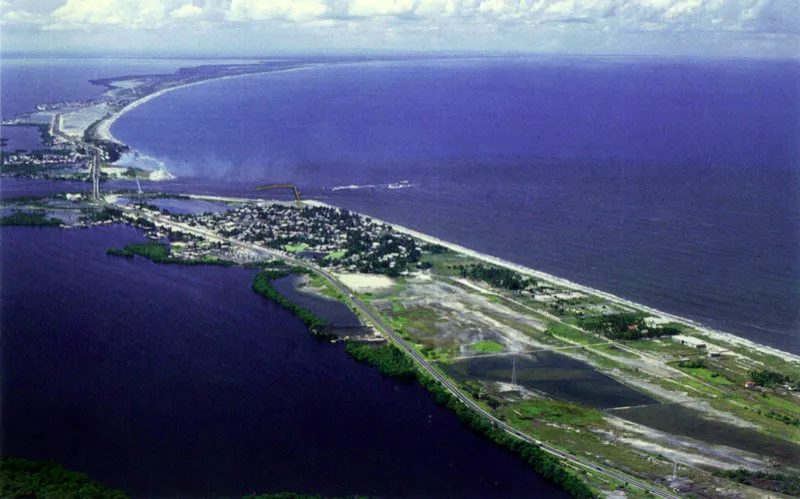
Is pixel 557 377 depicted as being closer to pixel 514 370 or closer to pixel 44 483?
pixel 514 370

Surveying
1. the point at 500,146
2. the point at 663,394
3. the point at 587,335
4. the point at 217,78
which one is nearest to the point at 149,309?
the point at 587,335

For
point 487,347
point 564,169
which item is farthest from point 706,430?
point 564,169

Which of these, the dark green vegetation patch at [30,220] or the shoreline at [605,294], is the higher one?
the dark green vegetation patch at [30,220]

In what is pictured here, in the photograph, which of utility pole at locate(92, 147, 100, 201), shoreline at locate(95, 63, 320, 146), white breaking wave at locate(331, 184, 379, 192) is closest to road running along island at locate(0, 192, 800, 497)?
utility pole at locate(92, 147, 100, 201)

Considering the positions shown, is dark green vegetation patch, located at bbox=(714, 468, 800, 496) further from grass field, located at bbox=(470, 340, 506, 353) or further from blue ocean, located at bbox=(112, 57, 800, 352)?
blue ocean, located at bbox=(112, 57, 800, 352)

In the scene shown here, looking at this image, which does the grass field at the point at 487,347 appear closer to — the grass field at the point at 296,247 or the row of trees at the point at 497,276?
the row of trees at the point at 497,276

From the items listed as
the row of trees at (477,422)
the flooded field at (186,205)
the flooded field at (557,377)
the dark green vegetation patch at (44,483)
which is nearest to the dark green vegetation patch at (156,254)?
the flooded field at (186,205)
